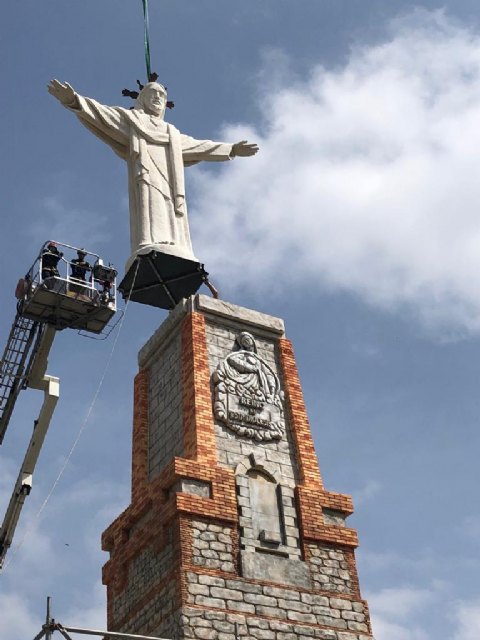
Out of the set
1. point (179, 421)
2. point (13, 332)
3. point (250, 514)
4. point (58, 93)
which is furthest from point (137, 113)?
point (250, 514)

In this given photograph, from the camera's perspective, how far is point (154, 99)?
21797 millimetres

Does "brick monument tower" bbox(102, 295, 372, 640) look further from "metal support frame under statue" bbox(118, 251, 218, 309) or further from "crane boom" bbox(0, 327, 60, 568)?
"crane boom" bbox(0, 327, 60, 568)

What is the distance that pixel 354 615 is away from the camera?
15641mm

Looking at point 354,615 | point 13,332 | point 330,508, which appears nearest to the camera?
point 354,615

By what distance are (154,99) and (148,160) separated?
198 cm

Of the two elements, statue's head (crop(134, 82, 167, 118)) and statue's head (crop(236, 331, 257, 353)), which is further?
statue's head (crop(134, 82, 167, 118))

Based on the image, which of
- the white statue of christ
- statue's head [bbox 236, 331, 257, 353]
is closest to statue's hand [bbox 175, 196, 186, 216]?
the white statue of christ

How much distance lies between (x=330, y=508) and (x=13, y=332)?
29.4 feet

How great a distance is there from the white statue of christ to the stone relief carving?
9.25 feet

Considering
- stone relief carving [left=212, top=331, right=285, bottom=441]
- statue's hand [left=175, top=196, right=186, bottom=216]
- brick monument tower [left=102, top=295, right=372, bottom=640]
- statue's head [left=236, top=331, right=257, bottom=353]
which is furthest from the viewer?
statue's hand [left=175, top=196, right=186, bottom=216]

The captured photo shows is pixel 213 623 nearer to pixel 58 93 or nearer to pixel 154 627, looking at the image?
pixel 154 627

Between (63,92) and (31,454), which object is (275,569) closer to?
(31,454)

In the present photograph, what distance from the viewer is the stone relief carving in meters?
17.2

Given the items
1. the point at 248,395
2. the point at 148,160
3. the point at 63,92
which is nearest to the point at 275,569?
the point at 248,395
